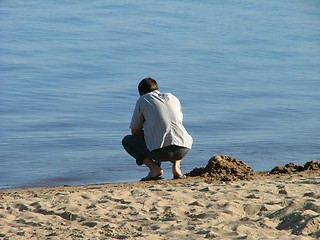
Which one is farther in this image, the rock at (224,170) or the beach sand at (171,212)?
the rock at (224,170)

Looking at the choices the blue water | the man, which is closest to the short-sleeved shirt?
the man

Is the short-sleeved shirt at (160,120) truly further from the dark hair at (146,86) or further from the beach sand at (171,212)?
the beach sand at (171,212)

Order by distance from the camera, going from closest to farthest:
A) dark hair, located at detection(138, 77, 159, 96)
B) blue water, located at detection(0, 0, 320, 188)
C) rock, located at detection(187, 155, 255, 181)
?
dark hair, located at detection(138, 77, 159, 96) < rock, located at detection(187, 155, 255, 181) < blue water, located at detection(0, 0, 320, 188)

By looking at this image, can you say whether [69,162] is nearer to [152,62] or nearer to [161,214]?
[161,214]

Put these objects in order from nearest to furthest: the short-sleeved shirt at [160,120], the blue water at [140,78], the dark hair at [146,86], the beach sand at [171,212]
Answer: the beach sand at [171,212] < the short-sleeved shirt at [160,120] < the dark hair at [146,86] < the blue water at [140,78]

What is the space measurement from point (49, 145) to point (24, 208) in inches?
158

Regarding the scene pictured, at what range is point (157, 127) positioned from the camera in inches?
336

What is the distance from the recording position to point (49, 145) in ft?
36.7

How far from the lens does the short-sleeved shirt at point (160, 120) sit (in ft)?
27.9

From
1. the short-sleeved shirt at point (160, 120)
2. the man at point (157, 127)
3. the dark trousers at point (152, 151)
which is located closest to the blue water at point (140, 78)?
the dark trousers at point (152, 151)

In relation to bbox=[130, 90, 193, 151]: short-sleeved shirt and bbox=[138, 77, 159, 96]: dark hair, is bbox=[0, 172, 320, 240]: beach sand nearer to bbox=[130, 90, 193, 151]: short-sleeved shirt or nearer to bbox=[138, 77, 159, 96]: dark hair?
bbox=[130, 90, 193, 151]: short-sleeved shirt

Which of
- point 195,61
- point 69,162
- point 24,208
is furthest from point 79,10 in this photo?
point 24,208

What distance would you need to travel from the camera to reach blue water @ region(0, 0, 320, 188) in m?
10.8

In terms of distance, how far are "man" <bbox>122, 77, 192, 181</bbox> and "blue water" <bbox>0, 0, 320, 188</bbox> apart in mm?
1182
